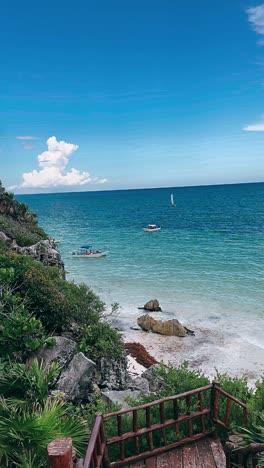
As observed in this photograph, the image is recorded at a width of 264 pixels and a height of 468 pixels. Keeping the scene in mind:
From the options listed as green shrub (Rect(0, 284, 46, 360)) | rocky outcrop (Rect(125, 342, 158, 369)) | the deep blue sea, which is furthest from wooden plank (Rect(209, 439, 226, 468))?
the deep blue sea

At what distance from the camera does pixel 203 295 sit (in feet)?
80.8

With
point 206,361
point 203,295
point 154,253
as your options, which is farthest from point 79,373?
point 154,253

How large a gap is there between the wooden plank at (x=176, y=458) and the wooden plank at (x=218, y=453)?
64 centimetres

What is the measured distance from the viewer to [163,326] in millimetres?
19016

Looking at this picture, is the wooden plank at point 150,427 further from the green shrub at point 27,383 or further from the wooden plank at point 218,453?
the green shrub at point 27,383

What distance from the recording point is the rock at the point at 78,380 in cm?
967

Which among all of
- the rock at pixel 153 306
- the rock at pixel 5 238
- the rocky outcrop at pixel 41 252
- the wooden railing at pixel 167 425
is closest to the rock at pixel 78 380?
the wooden railing at pixel 167 425

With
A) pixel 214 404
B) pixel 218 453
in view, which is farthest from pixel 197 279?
pixel 218 453

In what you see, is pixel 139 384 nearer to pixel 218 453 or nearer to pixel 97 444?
pixel 218 453

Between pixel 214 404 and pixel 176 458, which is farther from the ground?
pixel 214 404

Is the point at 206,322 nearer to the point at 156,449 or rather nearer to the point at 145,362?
the point at 145,362

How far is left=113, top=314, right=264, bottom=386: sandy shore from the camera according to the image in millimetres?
15289

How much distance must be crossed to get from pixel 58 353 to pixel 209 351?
962 centimetres

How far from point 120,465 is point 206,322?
49.6ft
